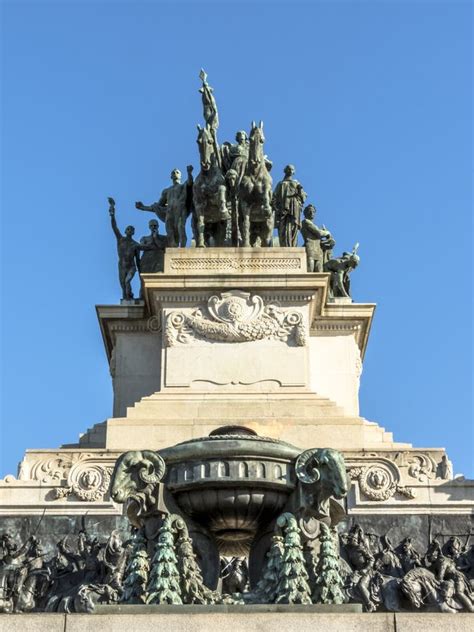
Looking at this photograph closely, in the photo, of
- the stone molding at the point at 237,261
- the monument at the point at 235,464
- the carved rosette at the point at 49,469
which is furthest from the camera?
the stone molding at the point at 237,261

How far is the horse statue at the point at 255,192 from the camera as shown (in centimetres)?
3659

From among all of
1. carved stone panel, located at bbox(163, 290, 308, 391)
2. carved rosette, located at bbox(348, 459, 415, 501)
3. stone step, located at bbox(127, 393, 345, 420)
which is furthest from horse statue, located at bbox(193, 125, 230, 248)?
carved rosette, located at bbox(348, 459, 415, 501)

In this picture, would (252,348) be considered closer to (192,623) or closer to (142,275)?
(142,275)

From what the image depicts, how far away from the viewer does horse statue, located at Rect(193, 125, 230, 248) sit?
120 ft

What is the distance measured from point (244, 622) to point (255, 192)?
74.6 feet

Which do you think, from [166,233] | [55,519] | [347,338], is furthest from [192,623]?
[166,233]

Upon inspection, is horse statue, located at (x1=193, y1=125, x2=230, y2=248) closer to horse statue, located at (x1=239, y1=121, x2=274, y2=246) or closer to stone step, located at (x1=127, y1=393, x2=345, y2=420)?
horse statue, located at (x1=239, y1=121, x2=274, y2=246)

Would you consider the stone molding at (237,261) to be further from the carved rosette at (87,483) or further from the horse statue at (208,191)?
the carved rosette at (87,483)

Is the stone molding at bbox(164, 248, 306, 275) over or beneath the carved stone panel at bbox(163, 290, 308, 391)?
over

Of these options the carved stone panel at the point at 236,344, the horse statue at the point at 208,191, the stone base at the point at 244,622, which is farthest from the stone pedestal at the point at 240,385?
the stone base at the point at 244,622

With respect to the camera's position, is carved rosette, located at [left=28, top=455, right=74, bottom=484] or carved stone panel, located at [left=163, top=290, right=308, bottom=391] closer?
carved rosette, located at [left=28, top=455, right=74, bottom=484]

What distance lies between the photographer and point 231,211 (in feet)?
121

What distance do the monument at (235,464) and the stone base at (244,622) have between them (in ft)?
0.10

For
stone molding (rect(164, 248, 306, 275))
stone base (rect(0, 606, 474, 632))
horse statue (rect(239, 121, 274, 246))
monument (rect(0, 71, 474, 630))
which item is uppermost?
horse statue (rect(239, 121, 274, 246))
